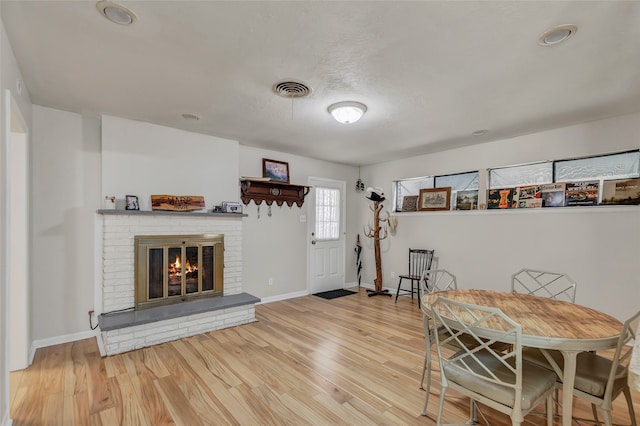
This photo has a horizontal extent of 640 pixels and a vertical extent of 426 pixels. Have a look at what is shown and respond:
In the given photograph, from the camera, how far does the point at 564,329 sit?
1.66m

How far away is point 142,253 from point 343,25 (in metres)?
3.25

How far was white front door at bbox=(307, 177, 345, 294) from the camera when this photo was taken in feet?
18.3

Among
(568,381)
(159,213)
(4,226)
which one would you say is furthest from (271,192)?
(568,381)

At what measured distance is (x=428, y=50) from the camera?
6.94ft

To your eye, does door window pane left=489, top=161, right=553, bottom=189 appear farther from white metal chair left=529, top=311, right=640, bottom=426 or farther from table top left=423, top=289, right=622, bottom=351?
white metal chair left=529, top=311, right=640, bottom=426

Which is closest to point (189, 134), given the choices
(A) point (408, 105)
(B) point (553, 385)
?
(A) point (408, 105)

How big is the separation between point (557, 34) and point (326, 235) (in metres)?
4.44

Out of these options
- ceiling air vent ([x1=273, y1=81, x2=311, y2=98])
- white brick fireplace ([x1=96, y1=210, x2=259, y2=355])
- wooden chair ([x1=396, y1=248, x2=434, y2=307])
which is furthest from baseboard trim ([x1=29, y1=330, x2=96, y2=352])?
wooden chair ([x1=396, y1=248, x2=434, y2=307])

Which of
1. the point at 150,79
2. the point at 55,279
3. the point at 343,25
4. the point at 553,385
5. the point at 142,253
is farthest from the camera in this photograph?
the point at 142,253

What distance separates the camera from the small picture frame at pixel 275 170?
16.2ft

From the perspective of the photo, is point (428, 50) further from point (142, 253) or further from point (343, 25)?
point (142, 253)

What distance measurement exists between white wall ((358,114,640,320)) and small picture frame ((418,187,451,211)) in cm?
12

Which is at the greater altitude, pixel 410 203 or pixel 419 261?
pixel 410 203

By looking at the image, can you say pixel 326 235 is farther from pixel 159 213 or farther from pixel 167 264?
pixel 159 213
